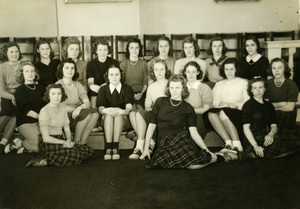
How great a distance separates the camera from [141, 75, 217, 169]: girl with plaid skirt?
364 cm

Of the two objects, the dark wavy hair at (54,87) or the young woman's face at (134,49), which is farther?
the young woman's face at (134,49)

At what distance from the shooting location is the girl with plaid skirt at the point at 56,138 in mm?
3830

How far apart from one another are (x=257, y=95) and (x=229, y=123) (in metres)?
0.39

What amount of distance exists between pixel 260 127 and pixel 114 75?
157 centimetres

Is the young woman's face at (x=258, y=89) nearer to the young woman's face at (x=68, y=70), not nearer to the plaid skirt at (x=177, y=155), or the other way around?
the plaid skirt at (x=177, y=155)

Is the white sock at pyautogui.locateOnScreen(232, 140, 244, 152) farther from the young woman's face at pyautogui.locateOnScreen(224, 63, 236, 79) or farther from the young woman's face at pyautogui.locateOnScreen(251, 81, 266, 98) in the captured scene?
the young woman's face at pyautogui.locateOnScreen(224, 63, 236, 79)

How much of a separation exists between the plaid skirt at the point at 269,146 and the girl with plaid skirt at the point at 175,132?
1.51 feet

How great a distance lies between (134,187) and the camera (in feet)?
10.4

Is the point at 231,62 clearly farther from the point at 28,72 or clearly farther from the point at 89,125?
the point at 28,72

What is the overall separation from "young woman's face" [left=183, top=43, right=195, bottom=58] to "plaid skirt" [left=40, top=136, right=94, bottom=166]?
5.68 ft

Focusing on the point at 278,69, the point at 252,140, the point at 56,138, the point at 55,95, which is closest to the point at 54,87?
the point at 55,95

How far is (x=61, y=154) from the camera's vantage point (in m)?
3.86

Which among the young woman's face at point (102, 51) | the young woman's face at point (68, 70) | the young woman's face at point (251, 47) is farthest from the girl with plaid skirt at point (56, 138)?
the young woman's face at point (251, 47)

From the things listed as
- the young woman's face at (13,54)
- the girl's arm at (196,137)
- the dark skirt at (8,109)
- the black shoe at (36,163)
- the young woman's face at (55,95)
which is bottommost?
the black shoe at (36,163)
